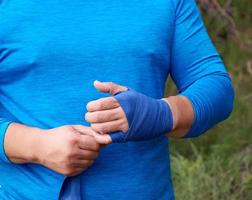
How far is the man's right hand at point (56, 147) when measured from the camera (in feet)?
5.05

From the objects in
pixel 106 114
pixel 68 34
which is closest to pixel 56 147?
pixel 106 114

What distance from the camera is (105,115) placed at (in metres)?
1.50

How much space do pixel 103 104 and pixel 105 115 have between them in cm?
2

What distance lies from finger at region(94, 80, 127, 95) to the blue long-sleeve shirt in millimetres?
109

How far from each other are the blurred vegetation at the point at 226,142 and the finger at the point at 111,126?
2021 mm

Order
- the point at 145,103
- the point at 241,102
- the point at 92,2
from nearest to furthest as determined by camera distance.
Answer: the point at 145,103, the point at 92,2, the point at 241,102

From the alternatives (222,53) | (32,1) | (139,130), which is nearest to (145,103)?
(139,130)

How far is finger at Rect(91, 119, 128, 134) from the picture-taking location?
1.51 m

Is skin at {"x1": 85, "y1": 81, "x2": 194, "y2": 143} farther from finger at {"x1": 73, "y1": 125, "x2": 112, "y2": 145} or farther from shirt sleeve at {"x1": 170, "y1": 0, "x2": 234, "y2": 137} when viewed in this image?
shirt sleeve at {"x1": 170, "y1": 0, "x2": 234, "y2": 137}

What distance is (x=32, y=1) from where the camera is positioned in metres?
1.62

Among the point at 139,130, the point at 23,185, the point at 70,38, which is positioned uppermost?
the point at 70,38

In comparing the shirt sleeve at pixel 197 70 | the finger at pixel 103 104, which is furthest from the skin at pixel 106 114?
the shirt sleeve at pixel 197 70

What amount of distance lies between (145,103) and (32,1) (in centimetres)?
33

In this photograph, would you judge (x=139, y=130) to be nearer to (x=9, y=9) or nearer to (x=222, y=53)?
(x=9, y=9)
